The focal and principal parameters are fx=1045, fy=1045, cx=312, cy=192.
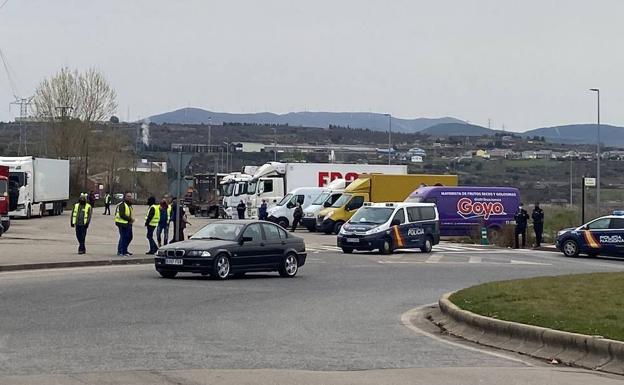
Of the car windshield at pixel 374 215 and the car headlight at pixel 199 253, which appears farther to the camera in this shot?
the car windshield at pixel 374 215

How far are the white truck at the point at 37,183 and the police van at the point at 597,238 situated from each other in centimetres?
3397

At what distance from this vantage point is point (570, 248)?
37312 mm

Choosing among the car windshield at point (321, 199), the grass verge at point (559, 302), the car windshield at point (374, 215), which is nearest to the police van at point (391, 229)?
the car windshield at point (374, 215)

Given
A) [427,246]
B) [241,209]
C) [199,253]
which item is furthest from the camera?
[241,209]

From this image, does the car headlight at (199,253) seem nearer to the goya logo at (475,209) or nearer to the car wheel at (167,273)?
the car wheel at (167,273)

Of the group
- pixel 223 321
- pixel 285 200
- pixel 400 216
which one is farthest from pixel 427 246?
pixel 223 321

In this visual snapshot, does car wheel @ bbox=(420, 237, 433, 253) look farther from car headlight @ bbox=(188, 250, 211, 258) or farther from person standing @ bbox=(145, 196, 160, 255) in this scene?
car headlight @ bbox=(188, 250, 211, 258)

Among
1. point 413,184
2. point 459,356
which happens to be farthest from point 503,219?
point 459,356

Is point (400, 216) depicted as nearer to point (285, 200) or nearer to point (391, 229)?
point (391, 229)

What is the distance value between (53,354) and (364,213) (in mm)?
25412

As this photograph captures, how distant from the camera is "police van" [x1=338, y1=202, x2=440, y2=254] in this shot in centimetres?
3559

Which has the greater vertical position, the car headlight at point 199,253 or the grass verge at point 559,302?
the car headlight at point 199,253

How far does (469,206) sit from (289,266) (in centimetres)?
2192

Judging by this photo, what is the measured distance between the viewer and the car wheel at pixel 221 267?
76.8 ft
